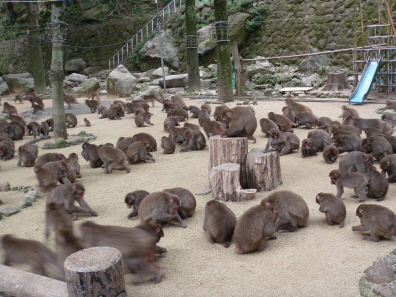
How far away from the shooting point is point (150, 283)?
3.63 metres

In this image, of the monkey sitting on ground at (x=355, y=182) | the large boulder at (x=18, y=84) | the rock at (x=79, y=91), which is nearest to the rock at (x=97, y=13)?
the large boulder at (x=18, y=84)

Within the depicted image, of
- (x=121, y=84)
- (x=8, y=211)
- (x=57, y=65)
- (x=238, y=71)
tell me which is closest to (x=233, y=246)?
(x=8, y=211)

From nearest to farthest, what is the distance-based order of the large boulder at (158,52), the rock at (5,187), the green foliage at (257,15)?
the rock at (5,187) → the green foliage at (257,15) → the large boulder at (158,52)

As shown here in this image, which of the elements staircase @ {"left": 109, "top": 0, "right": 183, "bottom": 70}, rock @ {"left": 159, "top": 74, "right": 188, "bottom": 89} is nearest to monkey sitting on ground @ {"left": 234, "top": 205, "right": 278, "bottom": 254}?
rock @ {"left": 159, "top": 74, "right": 188, "bottom": 89}

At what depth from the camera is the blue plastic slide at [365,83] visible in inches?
508

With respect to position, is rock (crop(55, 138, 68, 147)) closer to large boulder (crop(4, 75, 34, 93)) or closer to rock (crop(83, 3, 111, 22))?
large boulder (crop(4, 75, 34, 93))

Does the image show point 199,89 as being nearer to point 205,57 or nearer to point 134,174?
point 205,57

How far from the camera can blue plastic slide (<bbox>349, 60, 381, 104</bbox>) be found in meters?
12.9

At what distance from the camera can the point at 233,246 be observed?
4.30 meters

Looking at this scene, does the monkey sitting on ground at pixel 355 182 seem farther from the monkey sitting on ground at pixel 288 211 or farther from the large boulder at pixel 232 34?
the large boulder at pixel 232 34

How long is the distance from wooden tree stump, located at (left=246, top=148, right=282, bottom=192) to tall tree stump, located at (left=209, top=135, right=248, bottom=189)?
0.08 m

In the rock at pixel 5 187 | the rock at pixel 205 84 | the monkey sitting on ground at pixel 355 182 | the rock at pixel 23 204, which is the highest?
the rock at pixel 205 84

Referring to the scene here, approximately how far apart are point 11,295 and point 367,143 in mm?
5635

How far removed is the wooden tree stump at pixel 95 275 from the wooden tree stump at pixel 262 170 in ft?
11.2
